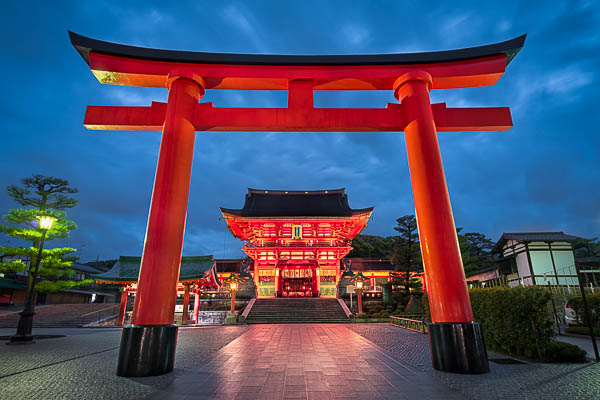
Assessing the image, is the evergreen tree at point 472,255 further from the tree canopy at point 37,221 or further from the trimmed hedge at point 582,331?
the tree canopy at point 37,221

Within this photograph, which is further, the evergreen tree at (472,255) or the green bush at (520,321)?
the evergreen tree at (472,255)

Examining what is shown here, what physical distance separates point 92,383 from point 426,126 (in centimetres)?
719

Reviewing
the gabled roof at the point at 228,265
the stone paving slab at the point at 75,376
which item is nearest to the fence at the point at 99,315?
the stone paving slab at the point at 75,376

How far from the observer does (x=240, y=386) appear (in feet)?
13.6

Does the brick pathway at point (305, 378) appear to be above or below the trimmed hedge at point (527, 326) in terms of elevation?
below

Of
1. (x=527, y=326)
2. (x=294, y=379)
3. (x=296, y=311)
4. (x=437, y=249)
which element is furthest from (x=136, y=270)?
(x=527, y=326)

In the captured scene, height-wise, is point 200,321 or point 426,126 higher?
point 426,126

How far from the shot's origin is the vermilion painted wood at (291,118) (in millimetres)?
6090

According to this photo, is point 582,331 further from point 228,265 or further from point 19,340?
point 228,265

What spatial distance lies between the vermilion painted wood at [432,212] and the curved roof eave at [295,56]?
0.53 metres

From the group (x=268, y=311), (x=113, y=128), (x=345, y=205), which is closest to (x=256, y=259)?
(x=268, y=311)

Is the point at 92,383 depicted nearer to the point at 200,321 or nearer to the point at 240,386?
the point at 240,386

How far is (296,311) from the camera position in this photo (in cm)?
1997

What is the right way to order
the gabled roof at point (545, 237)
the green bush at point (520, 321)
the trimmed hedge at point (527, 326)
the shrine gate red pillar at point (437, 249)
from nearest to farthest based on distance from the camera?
the shrine gate red pillar at point (437, 249) < the trimmed hedge at point (527, 326) < the green bush at point (520, 321) < the gabled roof at point (545, 237)
